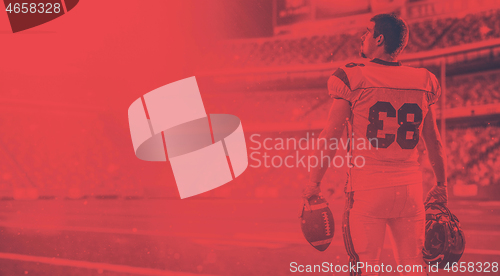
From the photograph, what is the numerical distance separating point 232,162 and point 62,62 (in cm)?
1151

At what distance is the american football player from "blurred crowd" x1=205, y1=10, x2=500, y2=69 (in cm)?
1559

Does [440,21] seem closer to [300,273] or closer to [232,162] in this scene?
[232,162]

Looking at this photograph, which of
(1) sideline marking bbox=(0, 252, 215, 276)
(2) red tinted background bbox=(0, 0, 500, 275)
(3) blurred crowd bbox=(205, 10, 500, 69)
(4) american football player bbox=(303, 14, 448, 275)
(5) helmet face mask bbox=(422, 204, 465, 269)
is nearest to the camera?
(4) american football player bbox=(303, 14, 448, 275)

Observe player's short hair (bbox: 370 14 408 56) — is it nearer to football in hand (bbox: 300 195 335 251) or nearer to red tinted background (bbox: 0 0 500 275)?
football in hand (bbox: 300 195 335 251)

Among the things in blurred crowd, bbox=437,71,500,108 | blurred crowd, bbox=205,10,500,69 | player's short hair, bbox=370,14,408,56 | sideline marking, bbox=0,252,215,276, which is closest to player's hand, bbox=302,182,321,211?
player's short hair, bbox=370,14,408,56

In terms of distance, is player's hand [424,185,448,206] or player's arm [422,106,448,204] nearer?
player's arm [422,106,448,204]

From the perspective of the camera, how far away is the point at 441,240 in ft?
7.23

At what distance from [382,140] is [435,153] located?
49 cm

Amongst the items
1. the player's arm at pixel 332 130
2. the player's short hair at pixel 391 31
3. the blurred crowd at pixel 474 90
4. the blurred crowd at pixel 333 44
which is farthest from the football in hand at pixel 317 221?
the blurred crowd at pixel 333 44

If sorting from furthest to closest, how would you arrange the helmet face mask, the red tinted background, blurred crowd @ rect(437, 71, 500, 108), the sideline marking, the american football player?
blurred crowd @ rect(437, 71, 500, 108)
the red tinted background
the sideline marking
the helmet face mask
the american football player

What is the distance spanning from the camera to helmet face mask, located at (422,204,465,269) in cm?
220

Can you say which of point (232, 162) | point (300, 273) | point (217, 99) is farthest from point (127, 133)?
point (300, 273)

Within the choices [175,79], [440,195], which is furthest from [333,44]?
[440,195]

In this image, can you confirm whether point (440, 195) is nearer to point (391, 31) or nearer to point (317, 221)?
point (317, 221)
